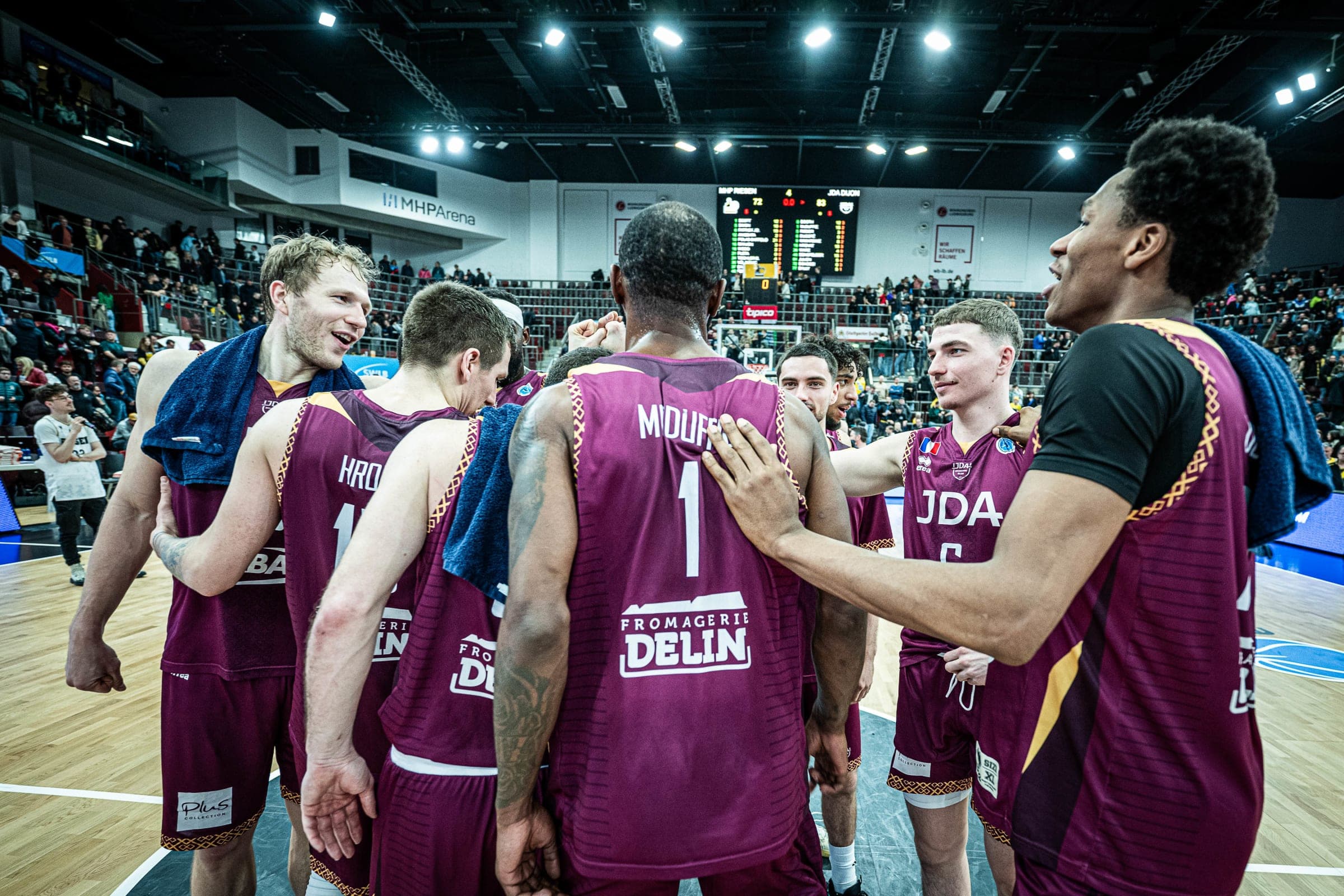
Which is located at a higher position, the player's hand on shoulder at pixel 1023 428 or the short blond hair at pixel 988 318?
the short blond hair at pixel 988 318

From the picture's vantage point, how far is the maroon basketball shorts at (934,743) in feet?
7.64

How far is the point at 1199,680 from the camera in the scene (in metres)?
1.15

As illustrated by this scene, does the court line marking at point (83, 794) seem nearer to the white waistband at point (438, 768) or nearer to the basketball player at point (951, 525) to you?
the white waistband at point (438, 768)

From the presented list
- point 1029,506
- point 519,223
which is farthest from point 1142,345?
point 519,223

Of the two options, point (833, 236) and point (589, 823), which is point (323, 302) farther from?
point (833, 236)

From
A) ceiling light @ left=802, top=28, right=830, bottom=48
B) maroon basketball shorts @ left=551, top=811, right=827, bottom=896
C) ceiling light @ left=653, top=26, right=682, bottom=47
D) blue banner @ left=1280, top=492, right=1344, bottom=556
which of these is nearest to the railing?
ceiling light @ left=653, top=26, right=682, bottom=47

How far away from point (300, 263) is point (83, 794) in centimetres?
289

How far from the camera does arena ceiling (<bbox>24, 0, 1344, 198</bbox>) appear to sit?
12.7 meters

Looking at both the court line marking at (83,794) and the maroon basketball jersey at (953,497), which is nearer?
the maroon basketball jersey at (953,497)

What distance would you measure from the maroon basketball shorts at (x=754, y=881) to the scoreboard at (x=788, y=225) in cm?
2062

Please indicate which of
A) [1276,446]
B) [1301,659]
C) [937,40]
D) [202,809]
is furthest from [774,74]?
[202,809]

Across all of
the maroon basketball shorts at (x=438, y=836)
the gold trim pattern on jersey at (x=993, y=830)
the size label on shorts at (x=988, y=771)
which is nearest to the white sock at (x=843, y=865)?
the gold trim pattern on jersey at (x=993, y=830)

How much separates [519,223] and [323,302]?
2324 centimetres

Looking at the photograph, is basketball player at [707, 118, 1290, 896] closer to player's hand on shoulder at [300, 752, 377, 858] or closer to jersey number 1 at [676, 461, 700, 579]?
jersey number 1 at [676, 461, 700, 579]
